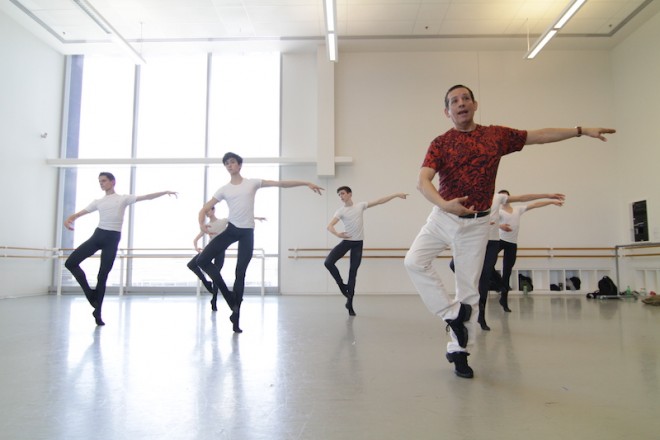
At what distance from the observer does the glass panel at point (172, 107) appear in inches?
387

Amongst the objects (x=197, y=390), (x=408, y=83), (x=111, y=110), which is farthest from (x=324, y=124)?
(x=197, y=390)

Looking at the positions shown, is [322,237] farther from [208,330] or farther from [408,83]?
[208,330]

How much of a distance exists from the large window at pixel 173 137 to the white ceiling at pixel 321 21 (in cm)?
83

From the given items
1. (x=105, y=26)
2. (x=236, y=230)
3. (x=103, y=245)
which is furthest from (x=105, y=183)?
(x=105, y=26)

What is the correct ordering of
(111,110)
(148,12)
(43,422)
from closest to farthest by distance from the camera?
(43,422) → (148,12) → (111,110)

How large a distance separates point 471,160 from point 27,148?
946 centimetres

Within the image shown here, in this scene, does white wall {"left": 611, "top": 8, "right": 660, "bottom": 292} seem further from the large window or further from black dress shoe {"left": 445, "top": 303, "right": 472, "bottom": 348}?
black dress shoe {"left": 445, "top": 303, "right": 472, "bottom": 348}

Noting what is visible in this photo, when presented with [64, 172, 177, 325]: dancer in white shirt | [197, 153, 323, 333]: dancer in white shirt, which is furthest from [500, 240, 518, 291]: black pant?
[64, 172, 177, 325]: dancer in white shirt

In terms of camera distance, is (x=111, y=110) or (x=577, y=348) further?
(x=111, y=110)

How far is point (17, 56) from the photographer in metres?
8.47

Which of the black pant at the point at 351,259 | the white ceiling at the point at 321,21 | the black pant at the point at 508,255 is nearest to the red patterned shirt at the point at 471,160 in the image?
the black pant at the point at 351,259

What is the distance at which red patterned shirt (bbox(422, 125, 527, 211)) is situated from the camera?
2.42 m

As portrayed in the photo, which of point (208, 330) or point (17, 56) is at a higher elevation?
point (17, 56)

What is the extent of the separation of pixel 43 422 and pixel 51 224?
939 cm
